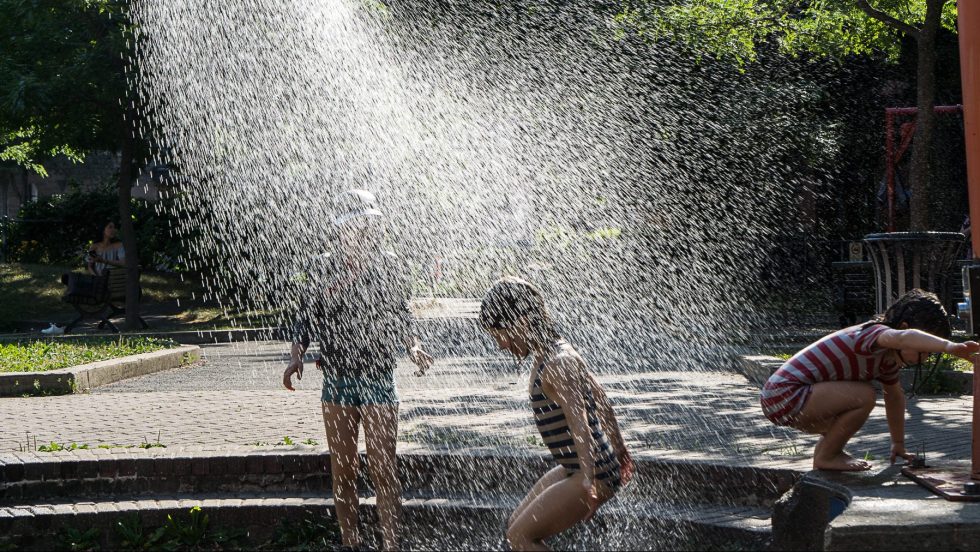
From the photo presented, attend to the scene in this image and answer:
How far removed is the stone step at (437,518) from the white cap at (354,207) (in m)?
1.62

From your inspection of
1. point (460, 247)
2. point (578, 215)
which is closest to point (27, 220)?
point (460, 247)

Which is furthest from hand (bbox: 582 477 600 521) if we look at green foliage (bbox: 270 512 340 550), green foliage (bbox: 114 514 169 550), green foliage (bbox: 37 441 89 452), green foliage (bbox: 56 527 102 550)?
green foliage (bbox: 37 441 89 452)

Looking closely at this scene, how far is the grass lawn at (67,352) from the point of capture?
1141cm

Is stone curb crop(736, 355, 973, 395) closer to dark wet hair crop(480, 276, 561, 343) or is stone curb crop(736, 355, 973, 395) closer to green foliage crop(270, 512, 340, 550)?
green foliage crop(270, 512, 340, 550)

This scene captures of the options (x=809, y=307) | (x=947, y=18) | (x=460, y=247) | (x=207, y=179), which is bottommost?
(x=809, y=307)

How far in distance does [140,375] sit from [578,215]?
10.7 metres

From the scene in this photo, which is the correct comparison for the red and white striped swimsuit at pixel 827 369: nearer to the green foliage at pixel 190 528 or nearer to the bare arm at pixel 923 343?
the bare arm at pixel 923 343

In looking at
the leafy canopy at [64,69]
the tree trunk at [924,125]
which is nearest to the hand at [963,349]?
the tree trunk at [924,125]

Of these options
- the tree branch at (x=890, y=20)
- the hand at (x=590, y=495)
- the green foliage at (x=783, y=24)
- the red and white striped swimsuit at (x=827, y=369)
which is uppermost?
the green foliage at (x=783, y=24)

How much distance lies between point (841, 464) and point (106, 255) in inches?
654

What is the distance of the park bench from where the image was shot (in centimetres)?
1803

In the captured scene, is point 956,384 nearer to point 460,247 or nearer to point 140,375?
point 140,375

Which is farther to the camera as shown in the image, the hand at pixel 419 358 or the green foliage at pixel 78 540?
the green foliage at pixel 78 540

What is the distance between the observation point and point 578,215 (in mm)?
21219
